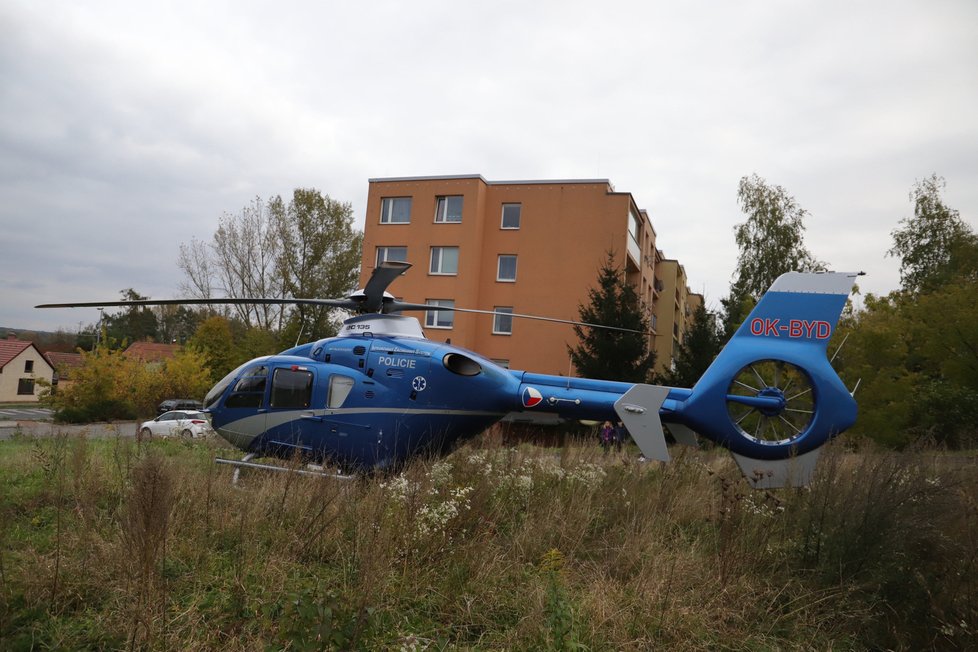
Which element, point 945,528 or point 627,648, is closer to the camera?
point 627,648

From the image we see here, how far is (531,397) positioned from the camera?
8844mm

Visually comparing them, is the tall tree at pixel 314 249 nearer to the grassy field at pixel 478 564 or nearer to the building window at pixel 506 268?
the building window at pixel 506 268

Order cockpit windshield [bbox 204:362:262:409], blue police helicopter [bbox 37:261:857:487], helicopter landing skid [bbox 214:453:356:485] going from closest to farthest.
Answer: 1. helicopter landing skid [bbox 214:453:356:485]
2. blue police helicopter [bbox 37:261:857:487]
3. cockpit windshield [bbox 204:362:262:409]

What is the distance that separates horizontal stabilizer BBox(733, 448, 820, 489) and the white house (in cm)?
6098

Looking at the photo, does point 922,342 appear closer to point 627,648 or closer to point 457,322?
point 627,648

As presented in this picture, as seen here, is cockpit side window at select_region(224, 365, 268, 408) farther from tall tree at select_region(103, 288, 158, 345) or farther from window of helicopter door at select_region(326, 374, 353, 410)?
tall tree at select_region(103, 288, 158, 345)

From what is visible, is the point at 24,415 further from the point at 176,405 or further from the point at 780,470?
the point at 780,470

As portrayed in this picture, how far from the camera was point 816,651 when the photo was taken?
15.7ft

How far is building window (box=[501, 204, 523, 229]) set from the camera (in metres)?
32.0

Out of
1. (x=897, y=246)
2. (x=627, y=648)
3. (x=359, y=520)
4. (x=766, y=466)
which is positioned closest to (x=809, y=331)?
(x=766, y=466)

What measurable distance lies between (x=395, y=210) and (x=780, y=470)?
92.0 ft

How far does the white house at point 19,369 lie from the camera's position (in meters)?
54.2

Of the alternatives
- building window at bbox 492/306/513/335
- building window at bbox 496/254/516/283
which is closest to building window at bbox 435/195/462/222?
building window at bbox 496/254/516/283

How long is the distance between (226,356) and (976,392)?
125 feet
